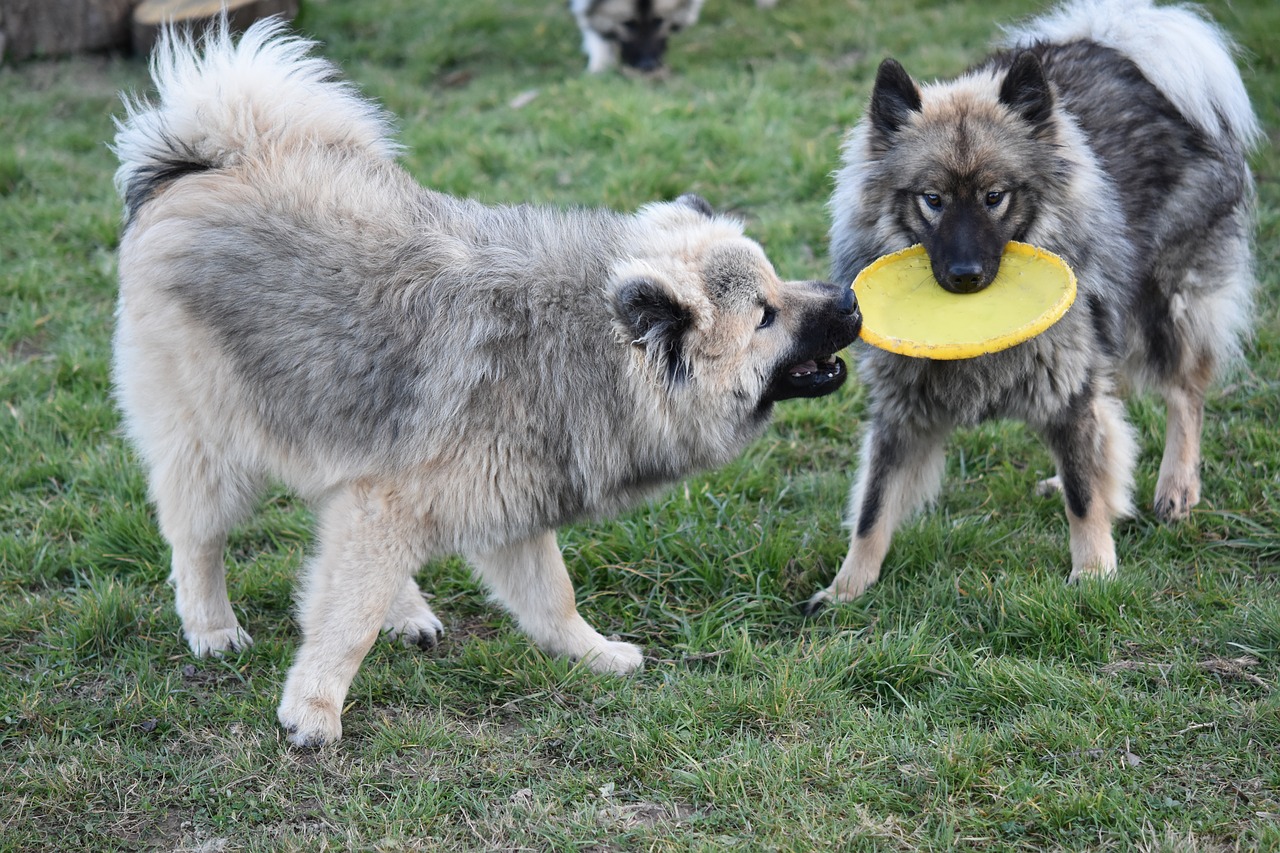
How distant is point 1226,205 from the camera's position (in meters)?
4.13

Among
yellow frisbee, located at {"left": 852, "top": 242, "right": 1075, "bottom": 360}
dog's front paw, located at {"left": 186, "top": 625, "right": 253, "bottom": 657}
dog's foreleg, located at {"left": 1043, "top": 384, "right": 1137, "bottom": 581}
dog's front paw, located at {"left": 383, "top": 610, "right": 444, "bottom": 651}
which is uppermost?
yellow frisbee, located at {"left": 852, "top": 242, "right": 1075, "bottom": 360}

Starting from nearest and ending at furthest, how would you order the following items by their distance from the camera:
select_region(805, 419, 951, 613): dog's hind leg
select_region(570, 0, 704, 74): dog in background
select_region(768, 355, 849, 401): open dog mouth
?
select_region(768, 355, 849, 401): open dog mouth
select_region(805, 419, 951, 613): dog's hind leg
select_region(570, 0, 704, 74): dog in background

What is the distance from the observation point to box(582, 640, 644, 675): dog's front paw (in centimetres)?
346

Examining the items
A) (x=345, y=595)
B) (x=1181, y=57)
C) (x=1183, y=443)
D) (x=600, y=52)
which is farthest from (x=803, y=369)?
(x=600, y=52)

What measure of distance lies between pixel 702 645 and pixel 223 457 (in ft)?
5.22

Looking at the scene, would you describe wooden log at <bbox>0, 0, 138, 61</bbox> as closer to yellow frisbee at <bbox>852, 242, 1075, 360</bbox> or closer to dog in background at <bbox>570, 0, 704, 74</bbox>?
dog in background at <bbox>570, 0, 704, 74</bbox>

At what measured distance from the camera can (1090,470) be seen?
368 centimetres

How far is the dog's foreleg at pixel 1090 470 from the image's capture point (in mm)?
3648

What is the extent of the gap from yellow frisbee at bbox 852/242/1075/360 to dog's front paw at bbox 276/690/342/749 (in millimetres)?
1918

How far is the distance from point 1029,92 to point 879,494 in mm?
1374

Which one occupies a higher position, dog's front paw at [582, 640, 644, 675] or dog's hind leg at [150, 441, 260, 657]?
dog's hind leg at [150, 441, 260, 657]

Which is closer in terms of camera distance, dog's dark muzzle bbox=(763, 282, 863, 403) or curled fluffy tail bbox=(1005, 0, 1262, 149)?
dog's dark muzzle bbox=(763, 282, 863, 403)

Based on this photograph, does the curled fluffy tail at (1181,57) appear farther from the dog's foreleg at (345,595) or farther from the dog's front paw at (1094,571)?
the dog's foreleg at (345,595)

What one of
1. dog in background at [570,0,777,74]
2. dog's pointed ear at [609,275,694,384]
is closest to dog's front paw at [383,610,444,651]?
dog's pointed ear at [609,275,694,384]
